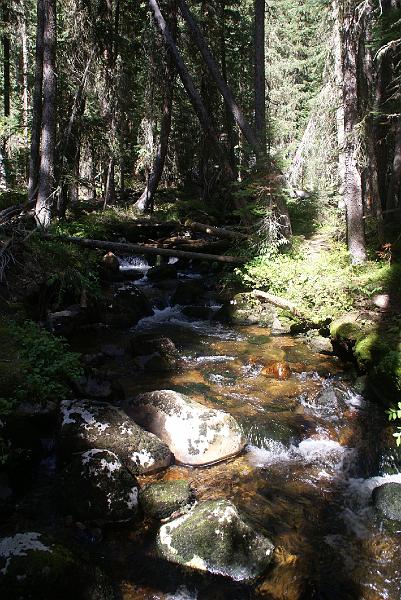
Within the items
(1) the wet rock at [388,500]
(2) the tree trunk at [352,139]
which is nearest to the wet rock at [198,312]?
(2) the tree trunk at [352,139]

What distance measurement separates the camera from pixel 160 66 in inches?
714

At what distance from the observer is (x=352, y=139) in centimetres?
1123

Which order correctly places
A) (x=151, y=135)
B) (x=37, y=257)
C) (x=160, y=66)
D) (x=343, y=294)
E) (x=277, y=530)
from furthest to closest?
1. (x=151, y=135)
2. (x=160, y=66)
3. (x=343, y=294)
4. (x=37, y=257)
5. (x=277, y=530)

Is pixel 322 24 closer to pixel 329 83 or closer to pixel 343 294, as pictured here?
pixel 329 83

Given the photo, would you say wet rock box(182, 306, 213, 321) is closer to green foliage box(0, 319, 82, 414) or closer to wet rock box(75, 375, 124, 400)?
wet rock box(75, 375, 124, 400)

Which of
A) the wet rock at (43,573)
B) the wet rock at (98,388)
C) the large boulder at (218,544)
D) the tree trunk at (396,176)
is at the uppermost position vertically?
the tree trunk at (396,176)

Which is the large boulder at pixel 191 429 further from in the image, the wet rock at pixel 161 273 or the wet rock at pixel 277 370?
the wet rock at pixel 161 273

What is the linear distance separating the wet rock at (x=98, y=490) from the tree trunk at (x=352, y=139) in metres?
9.14

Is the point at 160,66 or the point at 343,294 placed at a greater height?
the point at 160,66

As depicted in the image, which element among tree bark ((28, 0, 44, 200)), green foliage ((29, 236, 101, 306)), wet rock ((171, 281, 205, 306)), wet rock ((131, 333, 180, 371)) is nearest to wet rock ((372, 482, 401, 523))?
wet rock ((131, 333, 180, 371))

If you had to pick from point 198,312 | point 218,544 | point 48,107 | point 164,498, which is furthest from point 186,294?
point 218,544

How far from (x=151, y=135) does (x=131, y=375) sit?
14072 mm

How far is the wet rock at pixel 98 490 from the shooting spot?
495 cm

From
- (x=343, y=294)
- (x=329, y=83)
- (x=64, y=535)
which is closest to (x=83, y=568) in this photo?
(x=64, y=535)
